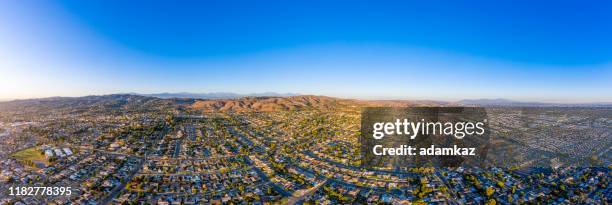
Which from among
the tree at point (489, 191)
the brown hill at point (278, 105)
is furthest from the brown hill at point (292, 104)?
the tree at point (489, 191)

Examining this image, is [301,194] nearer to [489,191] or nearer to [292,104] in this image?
[489,191]

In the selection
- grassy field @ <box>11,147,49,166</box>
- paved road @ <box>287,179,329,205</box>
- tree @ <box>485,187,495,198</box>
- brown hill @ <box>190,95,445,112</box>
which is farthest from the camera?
brown hill @ <box>190,95,445,112</box>

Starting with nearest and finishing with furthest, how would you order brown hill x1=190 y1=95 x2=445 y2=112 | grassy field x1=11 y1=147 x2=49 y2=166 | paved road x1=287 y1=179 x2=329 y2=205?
1. paved road x1=287 y1=179 x2=329 y2=205
2. grassy field x1=11 y1=147 x2=49 y2=166
3. brown hill x1=190 y1=95 x2=445 y2=112

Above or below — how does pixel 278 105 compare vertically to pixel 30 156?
above

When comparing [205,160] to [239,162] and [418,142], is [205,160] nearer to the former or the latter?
[239,162]

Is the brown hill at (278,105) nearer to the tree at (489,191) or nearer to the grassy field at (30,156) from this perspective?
the grassy field at (30,156)

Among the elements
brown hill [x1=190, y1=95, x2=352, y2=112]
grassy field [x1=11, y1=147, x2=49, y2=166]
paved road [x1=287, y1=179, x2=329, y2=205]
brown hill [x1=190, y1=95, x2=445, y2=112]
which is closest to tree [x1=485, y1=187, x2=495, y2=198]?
paved road [x1=287, y1=179, x2=329, y2=205]

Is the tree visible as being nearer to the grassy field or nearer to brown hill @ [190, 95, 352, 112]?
the grassy field

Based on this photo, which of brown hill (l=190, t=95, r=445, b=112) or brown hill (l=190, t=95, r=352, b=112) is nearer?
brown hill (l=190, t=95, r=445, b=112)

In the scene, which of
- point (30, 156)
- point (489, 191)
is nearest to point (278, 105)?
point (30, 156)
